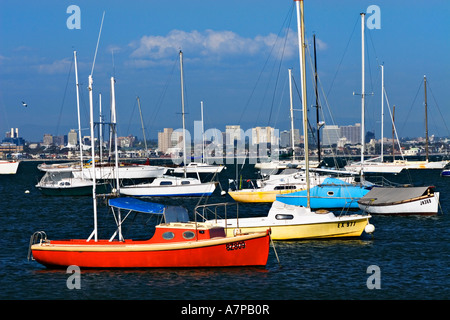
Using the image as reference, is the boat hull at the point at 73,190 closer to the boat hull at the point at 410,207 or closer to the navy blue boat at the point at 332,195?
the navy blue boat at the point at 332,195

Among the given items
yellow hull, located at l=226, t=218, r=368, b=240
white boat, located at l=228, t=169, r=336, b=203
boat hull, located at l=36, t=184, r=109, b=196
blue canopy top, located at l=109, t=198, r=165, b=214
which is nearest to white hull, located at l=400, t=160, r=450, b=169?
white boat, located at l=228, t=169, r=336, b=203

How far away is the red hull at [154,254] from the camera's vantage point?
2750 centimetres

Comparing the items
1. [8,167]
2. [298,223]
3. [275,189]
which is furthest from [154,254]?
[8,167]

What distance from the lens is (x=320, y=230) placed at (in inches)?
1382

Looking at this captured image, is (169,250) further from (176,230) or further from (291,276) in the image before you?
(291,276)

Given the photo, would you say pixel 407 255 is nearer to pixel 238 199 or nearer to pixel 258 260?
pixel 258 260

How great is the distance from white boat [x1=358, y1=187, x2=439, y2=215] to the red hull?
20120mm

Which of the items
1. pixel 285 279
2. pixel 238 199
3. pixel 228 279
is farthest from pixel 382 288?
pixel 238 199

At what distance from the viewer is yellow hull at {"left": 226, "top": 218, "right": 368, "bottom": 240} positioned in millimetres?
34594

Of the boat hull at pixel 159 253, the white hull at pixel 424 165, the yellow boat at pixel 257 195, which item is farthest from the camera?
the white hull at pixel 424 165

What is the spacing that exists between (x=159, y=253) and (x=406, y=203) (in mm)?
24237

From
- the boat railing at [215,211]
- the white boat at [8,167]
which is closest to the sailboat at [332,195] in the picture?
the boat railing at [215,211]

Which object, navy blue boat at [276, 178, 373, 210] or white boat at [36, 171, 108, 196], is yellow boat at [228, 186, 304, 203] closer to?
navy blue boat at [276, 178, 373, 210]

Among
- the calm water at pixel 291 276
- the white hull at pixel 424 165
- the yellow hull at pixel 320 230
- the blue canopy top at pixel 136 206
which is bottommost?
the calm water at pixel 291 276
